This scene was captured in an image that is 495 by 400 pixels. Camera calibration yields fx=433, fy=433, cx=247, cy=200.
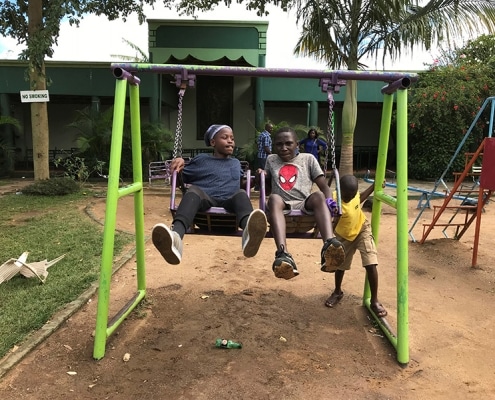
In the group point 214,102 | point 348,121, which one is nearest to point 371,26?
point 348,121

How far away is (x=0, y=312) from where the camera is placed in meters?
3.59

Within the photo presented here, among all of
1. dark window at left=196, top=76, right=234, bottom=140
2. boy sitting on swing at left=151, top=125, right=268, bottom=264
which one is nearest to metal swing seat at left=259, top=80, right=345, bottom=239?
boy sitting on swing at left=151, top=125, right=268, bottom=264

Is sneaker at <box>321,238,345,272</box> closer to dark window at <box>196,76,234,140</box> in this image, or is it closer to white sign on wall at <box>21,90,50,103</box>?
white sign on wall at <box>21,90,50,103</box>

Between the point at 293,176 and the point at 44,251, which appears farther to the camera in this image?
the point at 44,251

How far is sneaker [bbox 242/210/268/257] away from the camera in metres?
2.90

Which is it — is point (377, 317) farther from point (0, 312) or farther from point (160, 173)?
point (160, 173)

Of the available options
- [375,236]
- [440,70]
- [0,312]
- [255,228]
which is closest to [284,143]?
[255,228]

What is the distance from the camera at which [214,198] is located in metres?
3.54

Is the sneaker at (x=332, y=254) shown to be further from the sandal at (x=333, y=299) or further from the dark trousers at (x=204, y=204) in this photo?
the sandal at (x=333, y=299)

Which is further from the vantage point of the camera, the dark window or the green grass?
the dark window

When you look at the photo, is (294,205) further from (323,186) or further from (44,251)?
(44,251)

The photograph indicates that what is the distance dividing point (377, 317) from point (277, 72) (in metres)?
2.17

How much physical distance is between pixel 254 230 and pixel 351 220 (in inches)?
42.4

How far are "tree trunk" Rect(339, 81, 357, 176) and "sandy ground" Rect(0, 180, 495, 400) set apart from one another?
15.6 ft
